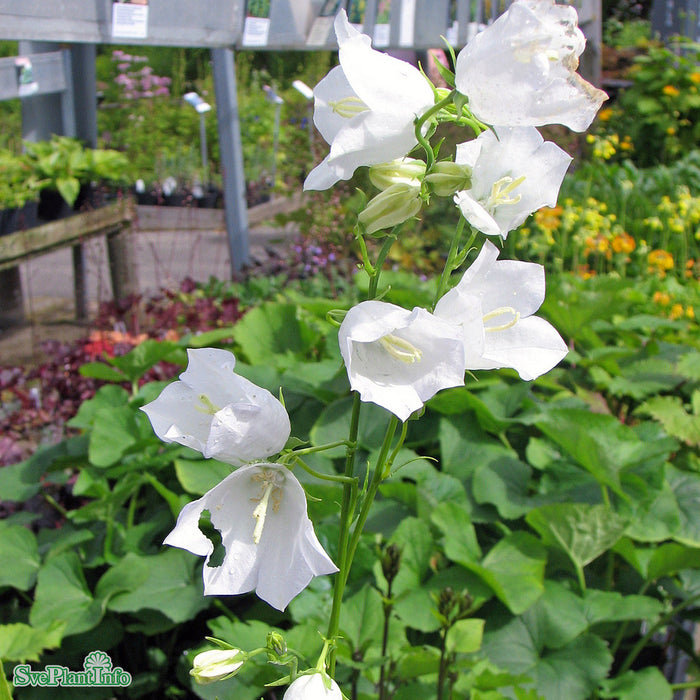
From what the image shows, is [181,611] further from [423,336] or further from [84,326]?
[84,326]

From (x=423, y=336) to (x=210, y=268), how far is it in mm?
3814

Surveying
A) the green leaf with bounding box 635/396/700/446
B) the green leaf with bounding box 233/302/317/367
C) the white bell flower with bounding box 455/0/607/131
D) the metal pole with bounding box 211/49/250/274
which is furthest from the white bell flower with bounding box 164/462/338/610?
the metal pole with bounding box 211/49/250/274

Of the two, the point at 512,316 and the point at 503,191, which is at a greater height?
the point at 503,191

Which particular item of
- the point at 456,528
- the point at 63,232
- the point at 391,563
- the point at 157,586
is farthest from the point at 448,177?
the point at 63,232

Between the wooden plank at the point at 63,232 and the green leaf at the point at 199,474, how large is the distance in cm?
156

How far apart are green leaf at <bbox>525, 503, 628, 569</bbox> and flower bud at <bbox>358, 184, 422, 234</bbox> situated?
949 mm

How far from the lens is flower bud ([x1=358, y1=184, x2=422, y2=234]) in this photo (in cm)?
63

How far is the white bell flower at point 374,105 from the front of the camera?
610mm

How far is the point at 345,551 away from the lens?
701mm

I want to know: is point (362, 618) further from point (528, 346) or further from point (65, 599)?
Result: point (528, 346)

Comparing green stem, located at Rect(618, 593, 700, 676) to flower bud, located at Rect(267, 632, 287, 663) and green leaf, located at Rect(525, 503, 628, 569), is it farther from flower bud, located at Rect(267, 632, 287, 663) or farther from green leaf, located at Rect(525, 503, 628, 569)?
flower bud, located at Rect(267, 632, 287, 663)

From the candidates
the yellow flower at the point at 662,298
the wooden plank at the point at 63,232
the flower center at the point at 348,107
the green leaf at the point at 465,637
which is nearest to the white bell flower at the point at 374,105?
the flower center at the point at 348,107

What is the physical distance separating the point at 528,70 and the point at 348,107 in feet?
0.50

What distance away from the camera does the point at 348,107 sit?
2.13 ft
